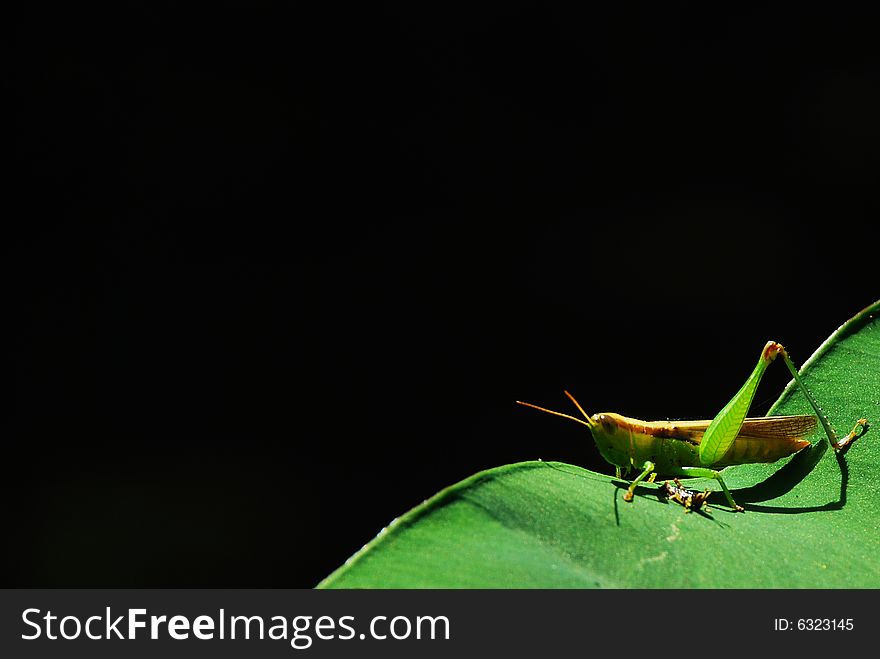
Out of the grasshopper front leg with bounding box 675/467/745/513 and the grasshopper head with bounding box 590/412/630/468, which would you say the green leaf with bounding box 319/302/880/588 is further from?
the grasshopper head with bounding box 590/412/630/468

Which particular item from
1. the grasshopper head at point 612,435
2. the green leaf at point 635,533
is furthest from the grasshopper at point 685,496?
the grasshopper head at point 612,435

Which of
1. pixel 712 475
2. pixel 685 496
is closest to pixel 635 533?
pixel 685 496

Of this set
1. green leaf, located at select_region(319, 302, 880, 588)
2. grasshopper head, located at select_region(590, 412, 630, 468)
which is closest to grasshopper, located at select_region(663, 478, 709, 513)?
green leaf, located at select_region(319, 302, 880, 588)

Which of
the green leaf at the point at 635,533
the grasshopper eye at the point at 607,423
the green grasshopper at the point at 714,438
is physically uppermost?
the grasshopper eye at the point at 607,423

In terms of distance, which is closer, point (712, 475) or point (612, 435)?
point (712, 475)

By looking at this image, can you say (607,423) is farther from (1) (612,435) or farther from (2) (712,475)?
(2) (712,475)

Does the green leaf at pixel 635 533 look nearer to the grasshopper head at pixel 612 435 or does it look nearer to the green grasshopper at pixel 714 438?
the green grasshopper at pixel 714 438

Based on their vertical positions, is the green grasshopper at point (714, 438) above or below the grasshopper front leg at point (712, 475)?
above
